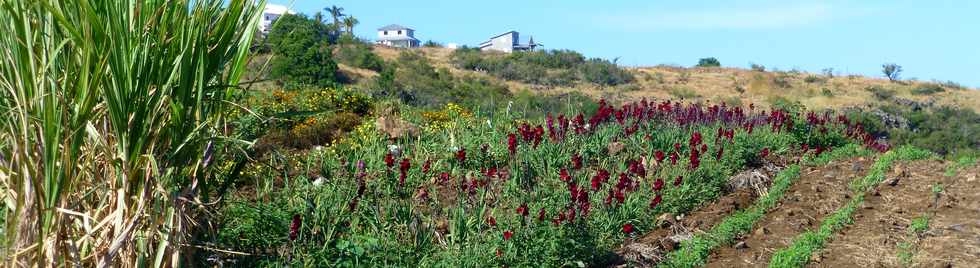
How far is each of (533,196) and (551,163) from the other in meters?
0.91

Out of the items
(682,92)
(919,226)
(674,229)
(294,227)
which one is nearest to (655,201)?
(674,229)

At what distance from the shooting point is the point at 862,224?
6570mm

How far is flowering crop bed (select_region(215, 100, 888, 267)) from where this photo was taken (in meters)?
4.60

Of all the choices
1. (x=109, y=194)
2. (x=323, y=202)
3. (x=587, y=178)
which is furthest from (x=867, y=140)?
(x=109, y=194)

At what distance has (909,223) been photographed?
21.7 feet

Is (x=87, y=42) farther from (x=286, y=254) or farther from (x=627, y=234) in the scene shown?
(x=627, y=234)

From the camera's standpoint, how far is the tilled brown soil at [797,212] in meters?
5.77

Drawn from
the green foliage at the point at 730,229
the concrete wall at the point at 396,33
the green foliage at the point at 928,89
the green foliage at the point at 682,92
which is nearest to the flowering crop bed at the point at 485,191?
the green foliage at the point at 730,229

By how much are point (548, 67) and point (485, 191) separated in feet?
121

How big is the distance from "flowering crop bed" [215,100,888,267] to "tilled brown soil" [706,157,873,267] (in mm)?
503

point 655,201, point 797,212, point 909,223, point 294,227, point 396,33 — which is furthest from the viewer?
point 396,33

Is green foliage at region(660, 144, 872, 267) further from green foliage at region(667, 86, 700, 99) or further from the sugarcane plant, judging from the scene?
green foliage at region(667, 86, 700, 99)

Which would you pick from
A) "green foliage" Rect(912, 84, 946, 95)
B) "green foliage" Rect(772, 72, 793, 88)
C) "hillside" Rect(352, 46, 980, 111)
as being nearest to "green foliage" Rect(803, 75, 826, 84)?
"hillside" Rect(352, 46, 980, 111)

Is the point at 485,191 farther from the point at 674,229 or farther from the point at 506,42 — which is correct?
the point at 506,42
